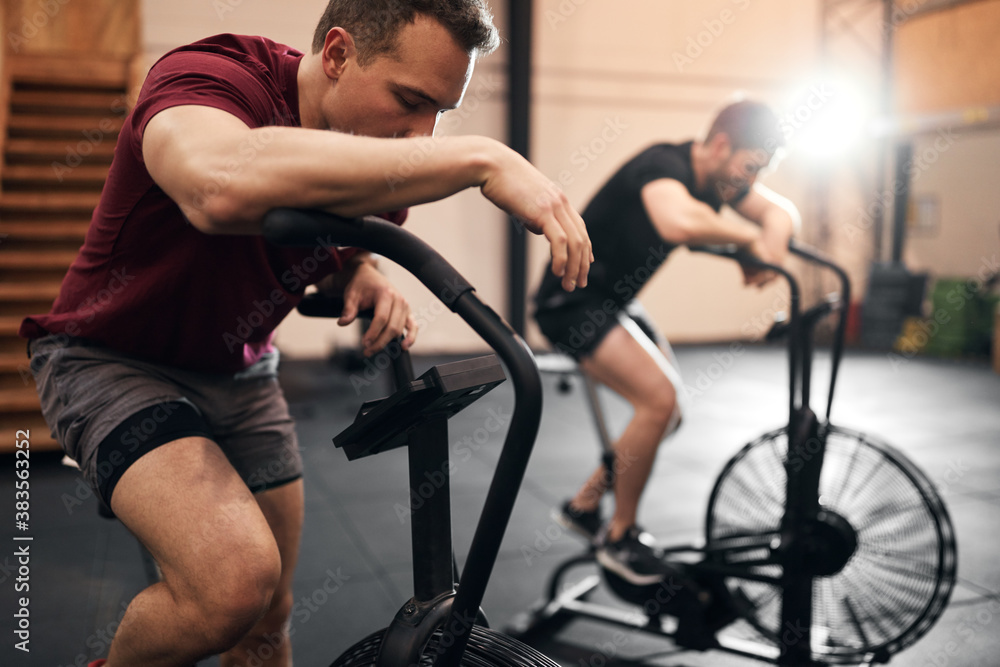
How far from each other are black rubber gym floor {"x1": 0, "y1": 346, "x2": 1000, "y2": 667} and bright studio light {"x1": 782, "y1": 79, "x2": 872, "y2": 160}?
4232 millimetres

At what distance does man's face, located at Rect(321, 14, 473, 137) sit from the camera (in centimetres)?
106

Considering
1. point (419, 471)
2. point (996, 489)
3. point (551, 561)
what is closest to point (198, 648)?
point (419, 471)

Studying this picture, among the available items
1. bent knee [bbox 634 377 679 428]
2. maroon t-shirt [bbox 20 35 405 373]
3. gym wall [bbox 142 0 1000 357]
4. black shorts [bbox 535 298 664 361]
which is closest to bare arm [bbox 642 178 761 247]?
black shorts [bbox 535 298 664 361]

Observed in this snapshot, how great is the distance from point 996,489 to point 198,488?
4.49 m

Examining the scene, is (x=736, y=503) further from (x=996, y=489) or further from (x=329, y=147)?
(x=996, y=489)

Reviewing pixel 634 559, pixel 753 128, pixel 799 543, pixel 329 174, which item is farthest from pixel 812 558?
pixel 329 174

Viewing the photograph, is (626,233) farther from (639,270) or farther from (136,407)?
(136,407)

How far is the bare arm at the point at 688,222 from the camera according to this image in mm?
2291

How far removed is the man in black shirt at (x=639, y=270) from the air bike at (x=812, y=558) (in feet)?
0.46

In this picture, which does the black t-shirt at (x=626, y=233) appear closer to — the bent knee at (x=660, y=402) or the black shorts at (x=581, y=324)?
the black shorts at (x=581, y=324)

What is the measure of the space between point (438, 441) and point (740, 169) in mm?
1891

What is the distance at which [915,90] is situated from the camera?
10.5 metres

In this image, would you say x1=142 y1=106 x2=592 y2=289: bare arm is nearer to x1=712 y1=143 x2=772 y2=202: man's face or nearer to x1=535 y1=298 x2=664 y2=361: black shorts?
x1=535 y1=298 x2=664 y2=361: black shorts

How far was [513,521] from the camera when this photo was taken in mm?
3744
